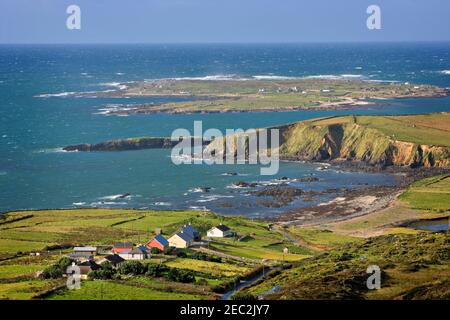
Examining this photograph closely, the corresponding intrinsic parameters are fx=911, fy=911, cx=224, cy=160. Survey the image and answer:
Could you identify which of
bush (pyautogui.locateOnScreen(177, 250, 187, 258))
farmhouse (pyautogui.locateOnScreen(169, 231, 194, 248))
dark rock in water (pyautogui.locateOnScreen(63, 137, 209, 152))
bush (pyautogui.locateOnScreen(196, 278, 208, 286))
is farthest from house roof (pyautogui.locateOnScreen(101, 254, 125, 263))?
dark rock in water (pyautogui.locateOnScreen(63, 137, 209, 152))

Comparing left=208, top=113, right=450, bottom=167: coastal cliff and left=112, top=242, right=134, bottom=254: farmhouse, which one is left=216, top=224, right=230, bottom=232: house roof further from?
left=208, top=113, right=450, bottom=167: coastal cliff

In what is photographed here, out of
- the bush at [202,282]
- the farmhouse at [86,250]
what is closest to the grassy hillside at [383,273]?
the bush at [202,282]

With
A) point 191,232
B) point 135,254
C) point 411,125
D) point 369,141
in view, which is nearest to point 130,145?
point 369,141

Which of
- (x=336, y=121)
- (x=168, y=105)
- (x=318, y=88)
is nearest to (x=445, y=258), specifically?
(x=336, y=121)

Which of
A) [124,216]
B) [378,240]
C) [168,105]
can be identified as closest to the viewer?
[378,240]

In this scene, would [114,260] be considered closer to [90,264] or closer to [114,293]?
[90,264]

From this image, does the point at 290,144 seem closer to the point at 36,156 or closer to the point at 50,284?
the point at 36,156

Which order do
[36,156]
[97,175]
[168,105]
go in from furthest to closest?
[168,105]
[36,156]
[97,175]
